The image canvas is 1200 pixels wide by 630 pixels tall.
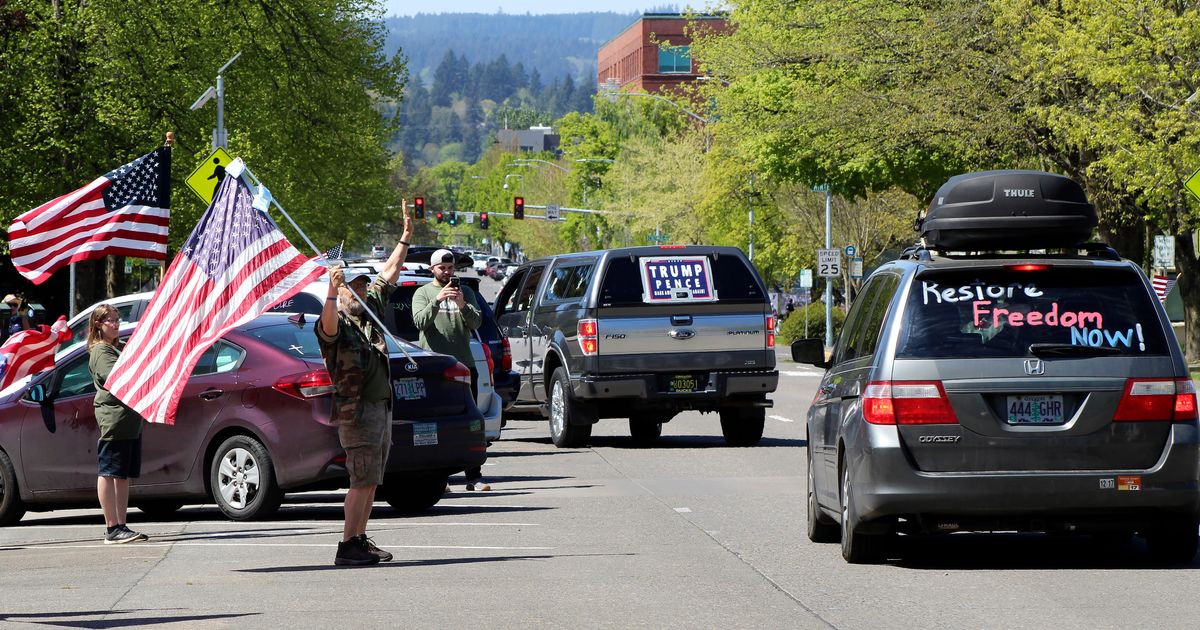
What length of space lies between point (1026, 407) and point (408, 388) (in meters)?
5.45

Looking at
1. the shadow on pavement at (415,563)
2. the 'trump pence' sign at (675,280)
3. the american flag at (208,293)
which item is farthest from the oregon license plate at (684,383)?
the shadow on pavement at (415,563)

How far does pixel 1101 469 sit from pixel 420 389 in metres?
5.74

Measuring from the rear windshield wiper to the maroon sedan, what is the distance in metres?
4.90

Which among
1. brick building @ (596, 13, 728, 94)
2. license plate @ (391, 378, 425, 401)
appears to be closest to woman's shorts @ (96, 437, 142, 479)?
license plate @ (391, 378, 425, 401)

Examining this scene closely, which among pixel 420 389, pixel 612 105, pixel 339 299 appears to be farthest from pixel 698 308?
pixel 612 105

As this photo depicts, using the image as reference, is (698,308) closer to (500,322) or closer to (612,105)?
(500,322)

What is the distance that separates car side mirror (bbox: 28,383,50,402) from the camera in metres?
14.3

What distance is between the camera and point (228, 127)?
4528 cm

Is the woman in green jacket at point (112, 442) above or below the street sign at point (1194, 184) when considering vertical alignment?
below

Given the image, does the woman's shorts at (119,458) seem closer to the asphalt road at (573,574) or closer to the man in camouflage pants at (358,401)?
the asphalt road at (573,574)

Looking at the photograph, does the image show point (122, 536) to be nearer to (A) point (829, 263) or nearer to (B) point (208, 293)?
(B) point (208, 293)

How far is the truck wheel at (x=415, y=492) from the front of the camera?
48.2 feet

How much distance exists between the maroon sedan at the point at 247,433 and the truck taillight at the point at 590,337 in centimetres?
564

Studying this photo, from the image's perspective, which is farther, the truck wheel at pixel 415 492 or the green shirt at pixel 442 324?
the green shirt at pixel 442 324
